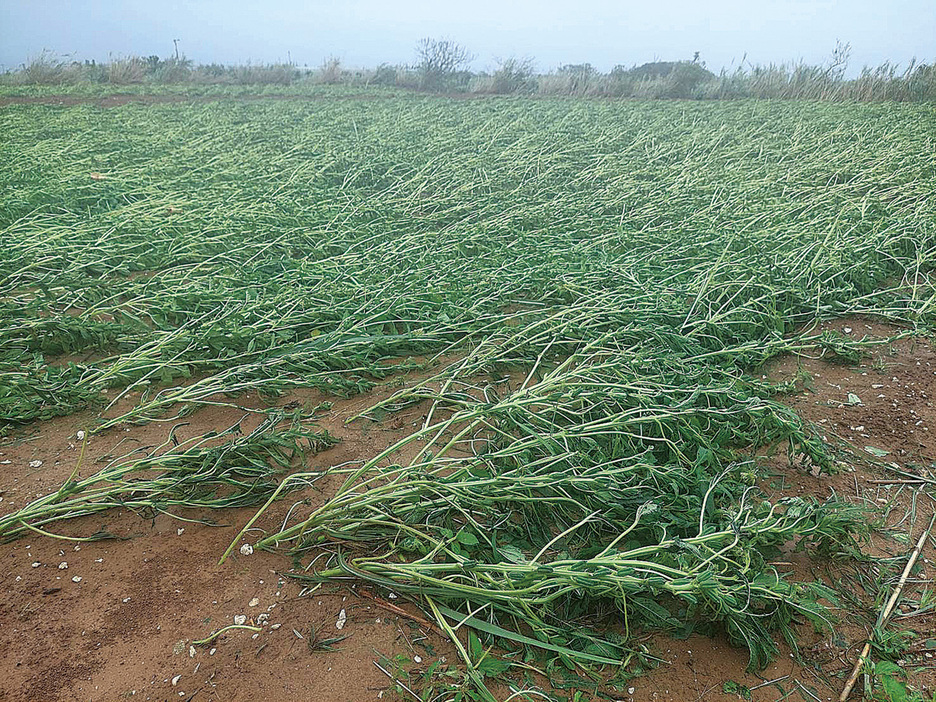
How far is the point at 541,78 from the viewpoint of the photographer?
1409cm

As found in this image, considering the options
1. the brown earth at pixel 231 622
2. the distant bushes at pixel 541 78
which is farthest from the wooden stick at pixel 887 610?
the distant bushes at pixel 541 78

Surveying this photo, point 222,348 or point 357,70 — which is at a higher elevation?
point 357,70

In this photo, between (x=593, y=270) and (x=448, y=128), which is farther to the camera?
(x=448, y=128)

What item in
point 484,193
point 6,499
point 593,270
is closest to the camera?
point 6,499

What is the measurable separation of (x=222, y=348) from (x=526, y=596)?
1970 mm

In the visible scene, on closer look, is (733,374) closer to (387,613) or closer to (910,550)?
(910,550)

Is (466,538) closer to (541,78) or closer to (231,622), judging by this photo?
(231,622)

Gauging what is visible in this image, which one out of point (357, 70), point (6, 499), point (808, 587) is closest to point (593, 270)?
point (808, 587)

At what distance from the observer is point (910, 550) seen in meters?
2.19

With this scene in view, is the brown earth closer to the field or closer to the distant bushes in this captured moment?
the field

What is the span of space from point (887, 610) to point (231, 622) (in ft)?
5.98

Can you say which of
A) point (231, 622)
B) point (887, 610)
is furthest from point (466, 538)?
point (887, 610)

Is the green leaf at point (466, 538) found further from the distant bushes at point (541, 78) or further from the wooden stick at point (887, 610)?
the distant bushes at point (541, 78)

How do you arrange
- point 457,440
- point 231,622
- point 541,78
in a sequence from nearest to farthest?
1. point 231,622
2. point 457,440
3. point 541,78
